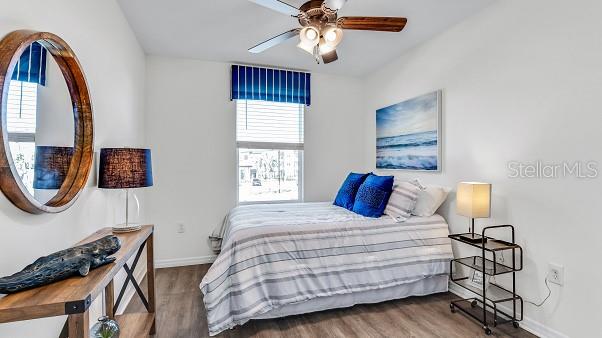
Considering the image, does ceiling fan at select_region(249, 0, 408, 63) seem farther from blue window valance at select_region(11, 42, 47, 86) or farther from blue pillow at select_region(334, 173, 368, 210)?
blue pillow at select_region(334, 173, 368, 210)

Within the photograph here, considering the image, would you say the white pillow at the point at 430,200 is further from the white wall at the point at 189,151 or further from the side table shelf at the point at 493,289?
the white wall at the point at 189,151

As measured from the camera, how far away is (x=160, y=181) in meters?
3.54

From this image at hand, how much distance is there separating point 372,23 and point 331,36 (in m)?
0.32

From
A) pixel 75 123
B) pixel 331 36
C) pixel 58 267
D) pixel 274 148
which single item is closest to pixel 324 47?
pixel 331 36

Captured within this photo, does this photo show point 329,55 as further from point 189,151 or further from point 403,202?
point 189,151

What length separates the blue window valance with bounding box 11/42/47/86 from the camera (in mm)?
1188

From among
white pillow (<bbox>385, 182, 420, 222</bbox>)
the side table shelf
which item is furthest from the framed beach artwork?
the side table shelf

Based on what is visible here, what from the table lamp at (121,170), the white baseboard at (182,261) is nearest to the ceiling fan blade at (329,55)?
the table lamp at (121,170)

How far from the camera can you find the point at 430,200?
112 inches

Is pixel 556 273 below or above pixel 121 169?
below

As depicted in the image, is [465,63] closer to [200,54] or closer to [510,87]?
[510,87]

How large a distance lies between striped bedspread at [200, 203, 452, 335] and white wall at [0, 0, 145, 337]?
34.0 inches

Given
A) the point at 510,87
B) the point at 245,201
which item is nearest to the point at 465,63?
the point at 510,87

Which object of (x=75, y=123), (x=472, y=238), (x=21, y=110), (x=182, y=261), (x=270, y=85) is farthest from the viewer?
(x=270, y=85)
